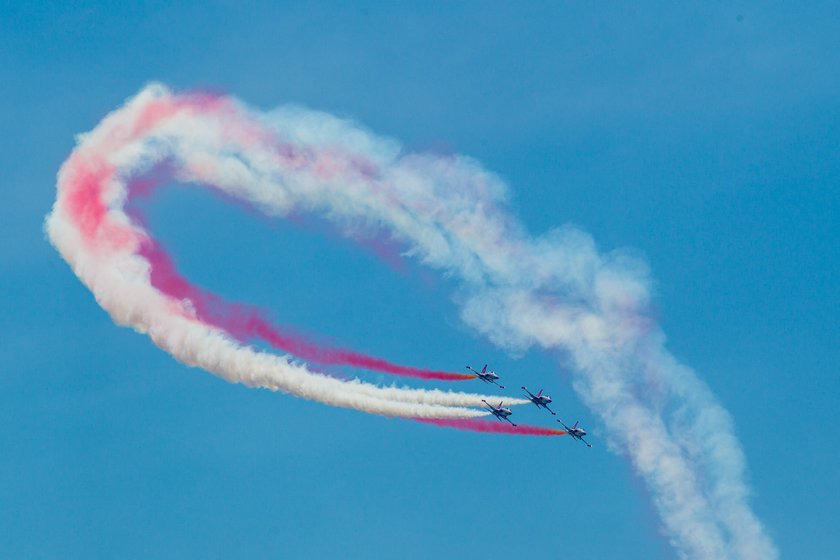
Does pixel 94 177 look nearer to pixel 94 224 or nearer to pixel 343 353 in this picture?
pixel 94 224

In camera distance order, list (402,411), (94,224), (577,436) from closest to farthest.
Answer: (94,224) < (402,411) < (577,436)

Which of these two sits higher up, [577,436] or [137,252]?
[577,436]

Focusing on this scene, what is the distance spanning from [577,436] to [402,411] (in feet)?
37.8

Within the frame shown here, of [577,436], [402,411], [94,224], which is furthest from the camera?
[577,436]

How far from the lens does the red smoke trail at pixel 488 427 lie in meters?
95.5

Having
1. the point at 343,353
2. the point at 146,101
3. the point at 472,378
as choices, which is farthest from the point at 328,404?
the point at 146,101

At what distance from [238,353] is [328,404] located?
190 inches

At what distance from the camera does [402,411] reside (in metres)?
93.9

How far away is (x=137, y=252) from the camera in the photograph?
286 ft

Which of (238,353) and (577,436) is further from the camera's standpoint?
(577,436)

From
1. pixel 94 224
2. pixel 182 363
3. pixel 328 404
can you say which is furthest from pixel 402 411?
pixel 94 224

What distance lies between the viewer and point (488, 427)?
322ft

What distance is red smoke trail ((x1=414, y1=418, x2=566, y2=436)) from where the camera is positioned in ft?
313

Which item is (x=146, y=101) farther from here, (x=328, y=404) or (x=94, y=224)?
(x=328, y=404)
